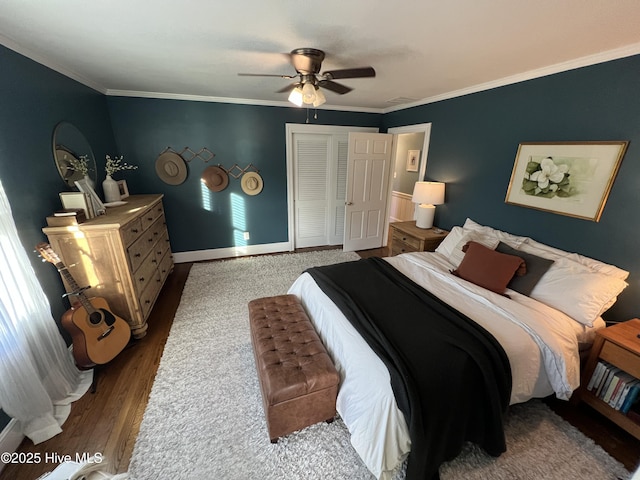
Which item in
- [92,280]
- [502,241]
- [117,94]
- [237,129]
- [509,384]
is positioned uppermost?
[117,94]

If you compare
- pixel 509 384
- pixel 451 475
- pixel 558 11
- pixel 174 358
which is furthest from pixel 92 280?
pixel 558 11

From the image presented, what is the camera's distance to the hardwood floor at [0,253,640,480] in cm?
150

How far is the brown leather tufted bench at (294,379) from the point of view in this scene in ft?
4.75

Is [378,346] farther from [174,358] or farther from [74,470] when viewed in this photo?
[174,358]

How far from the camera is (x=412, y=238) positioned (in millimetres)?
3350

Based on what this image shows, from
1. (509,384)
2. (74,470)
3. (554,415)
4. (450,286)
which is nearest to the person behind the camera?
(74,470)

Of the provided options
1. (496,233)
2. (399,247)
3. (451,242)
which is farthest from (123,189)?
(496,233)

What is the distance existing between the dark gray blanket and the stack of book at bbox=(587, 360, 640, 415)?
82cm

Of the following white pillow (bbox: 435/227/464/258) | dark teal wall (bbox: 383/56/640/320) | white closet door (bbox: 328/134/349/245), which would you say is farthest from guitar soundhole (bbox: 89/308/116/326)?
dark teal wall (bbox: 383/56/640/320)

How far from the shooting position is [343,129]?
170 inches

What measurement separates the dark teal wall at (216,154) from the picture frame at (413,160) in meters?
1.46

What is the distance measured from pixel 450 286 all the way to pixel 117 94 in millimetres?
4432

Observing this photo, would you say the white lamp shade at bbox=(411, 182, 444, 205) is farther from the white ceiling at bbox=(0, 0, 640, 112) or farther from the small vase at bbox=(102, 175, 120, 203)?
the small vase at bbox=(102, 175, 120, 203)

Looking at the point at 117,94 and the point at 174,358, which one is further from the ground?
the point at 117,94
